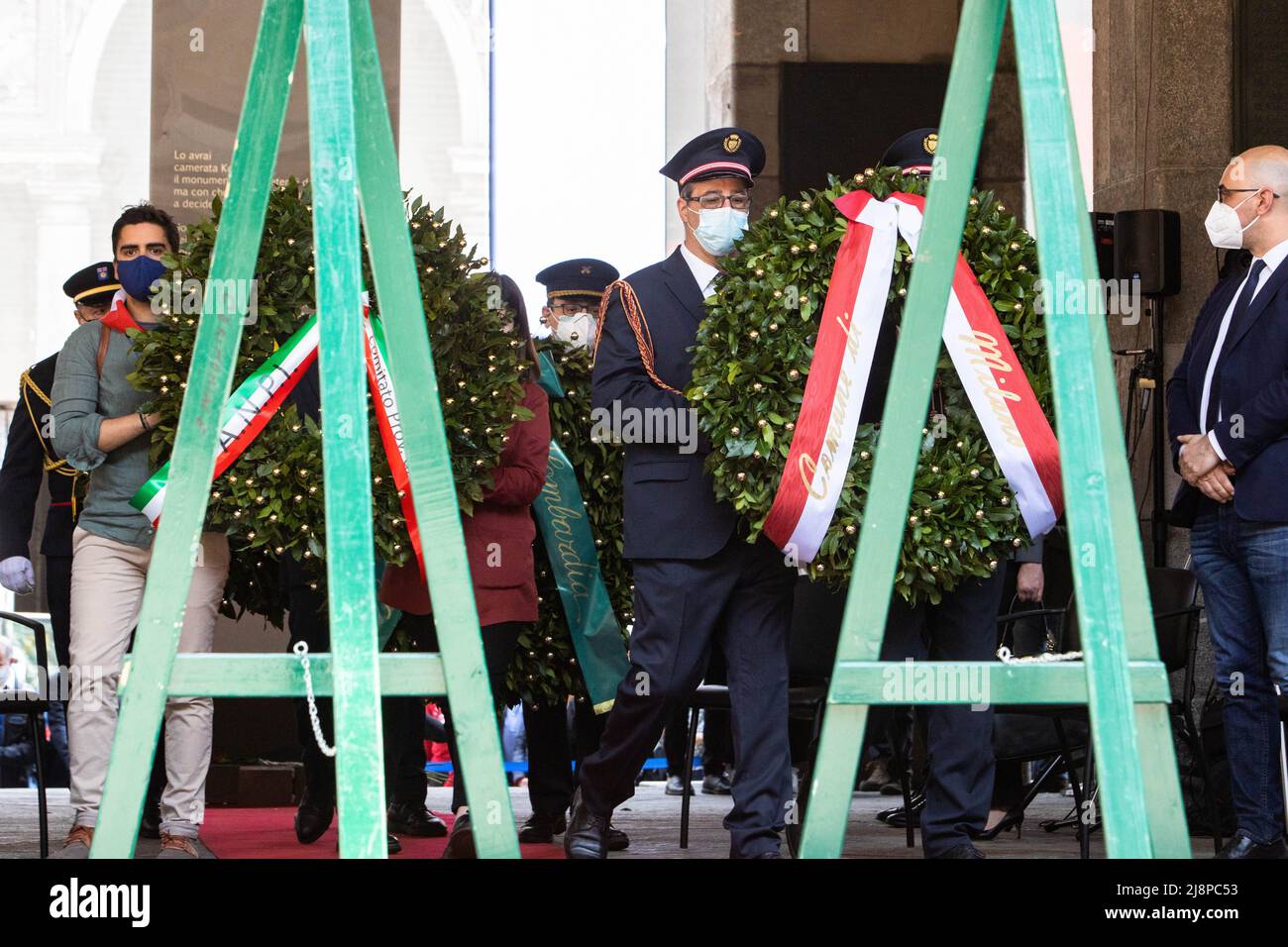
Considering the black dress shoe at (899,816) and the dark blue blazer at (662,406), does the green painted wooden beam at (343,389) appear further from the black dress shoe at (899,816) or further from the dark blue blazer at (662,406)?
the black dress shoe at (899,816)

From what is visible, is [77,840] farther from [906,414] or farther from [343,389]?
[906,414]

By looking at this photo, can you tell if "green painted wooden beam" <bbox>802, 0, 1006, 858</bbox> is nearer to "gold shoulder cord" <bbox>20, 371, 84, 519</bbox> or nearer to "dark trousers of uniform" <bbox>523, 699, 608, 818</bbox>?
"dark trousers of uniform" <bbox>523, 699, 608, 818</bbox>

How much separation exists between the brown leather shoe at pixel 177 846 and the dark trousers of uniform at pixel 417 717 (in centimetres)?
83

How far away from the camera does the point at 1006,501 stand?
4.50 meters

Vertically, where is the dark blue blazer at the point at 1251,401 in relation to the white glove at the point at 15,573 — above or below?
above

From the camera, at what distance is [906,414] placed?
2.99m

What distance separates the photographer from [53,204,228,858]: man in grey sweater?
5.25 m

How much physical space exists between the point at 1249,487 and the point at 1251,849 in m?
1.02

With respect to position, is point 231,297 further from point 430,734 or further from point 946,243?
point 430,734

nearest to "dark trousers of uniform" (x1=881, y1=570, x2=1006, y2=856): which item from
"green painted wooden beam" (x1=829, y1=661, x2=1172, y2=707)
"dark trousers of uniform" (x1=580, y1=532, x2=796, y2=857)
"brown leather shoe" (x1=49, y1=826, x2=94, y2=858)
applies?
"dark trousers of uniform" (x1=580, y1=532, x2=796, y2=857)

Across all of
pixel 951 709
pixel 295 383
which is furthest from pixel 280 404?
pixel 951 709

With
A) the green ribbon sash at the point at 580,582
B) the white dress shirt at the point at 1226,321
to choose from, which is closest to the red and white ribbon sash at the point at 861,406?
the white dress shirt at the point at 1226,321

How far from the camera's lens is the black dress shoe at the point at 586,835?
16.7 feet

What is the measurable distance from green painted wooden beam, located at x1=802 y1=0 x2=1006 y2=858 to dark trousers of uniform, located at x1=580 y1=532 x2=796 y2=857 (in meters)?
1.75
